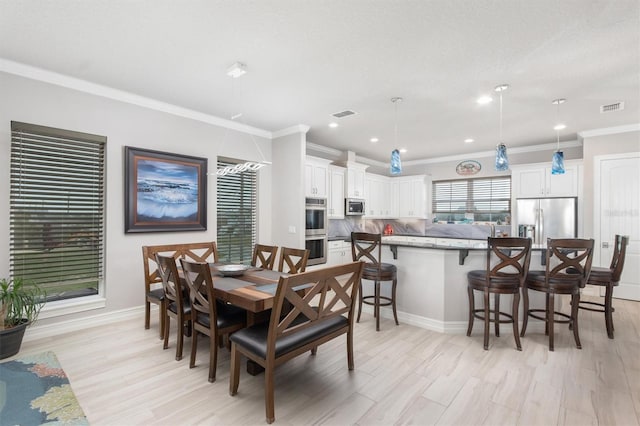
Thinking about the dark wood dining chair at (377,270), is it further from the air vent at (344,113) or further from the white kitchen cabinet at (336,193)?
the white kitchen cabinet at (336,193)

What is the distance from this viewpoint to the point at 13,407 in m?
2.03

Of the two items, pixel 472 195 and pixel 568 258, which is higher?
pixel 472 195

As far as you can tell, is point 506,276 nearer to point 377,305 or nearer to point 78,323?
point 377,305

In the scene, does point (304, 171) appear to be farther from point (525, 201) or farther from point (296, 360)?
point (525, 201)

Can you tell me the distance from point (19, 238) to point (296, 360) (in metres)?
2.99

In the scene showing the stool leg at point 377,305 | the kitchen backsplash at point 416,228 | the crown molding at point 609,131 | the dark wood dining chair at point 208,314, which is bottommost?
the stool leg at point 377,305

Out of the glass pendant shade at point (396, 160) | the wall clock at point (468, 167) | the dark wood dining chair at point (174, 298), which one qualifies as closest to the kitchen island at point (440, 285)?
the glass pendant shade at point (396, 160)

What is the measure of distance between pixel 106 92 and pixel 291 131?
249 cm

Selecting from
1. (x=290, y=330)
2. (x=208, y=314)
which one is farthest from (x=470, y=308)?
(x=208, y=314)

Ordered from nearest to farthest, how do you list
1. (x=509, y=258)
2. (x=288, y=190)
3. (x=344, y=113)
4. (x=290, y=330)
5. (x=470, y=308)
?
1. (x=290, y=330)
2. (x=509, y=258)
3. (x=470, y=308)
4. (x=344, y=113)
5. (x=288, y=190)

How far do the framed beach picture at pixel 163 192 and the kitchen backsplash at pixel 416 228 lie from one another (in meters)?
3.02

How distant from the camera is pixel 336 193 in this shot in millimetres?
6125

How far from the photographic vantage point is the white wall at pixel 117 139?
9.84 ft

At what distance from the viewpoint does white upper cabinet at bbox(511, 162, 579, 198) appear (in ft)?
17.6
